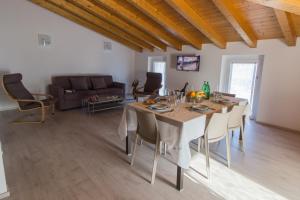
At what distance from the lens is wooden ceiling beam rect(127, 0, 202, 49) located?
139 inches

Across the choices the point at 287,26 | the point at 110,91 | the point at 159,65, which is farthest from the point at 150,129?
the point at 159,65

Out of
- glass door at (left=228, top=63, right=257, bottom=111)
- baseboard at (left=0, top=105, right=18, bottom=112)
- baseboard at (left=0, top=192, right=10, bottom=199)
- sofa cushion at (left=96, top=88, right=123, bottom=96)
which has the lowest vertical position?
baseboard at (left=0, top=192, right=10, bottom=199)

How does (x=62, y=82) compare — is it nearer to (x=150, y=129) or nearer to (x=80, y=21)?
(x=80, y=21)

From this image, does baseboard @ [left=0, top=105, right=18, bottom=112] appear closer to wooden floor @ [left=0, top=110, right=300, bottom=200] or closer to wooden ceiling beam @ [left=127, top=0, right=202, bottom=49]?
wooden floor @ [left=0, top=110, right=300, bottom=200]

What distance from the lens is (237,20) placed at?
3309 millimetres

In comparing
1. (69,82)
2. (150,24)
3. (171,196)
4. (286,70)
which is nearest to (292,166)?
(171,196)

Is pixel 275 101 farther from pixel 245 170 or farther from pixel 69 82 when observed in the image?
pixel 69 82

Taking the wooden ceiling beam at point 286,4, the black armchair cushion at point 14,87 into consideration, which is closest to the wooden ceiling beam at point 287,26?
the wooden ceiling beam at point 286,4

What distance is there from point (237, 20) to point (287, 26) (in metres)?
0.80

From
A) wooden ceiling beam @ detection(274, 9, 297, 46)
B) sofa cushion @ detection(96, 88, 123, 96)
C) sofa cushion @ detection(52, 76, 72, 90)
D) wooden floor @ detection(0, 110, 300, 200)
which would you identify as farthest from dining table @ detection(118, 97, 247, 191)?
sofa cushion @ detection(52, 76, 72, 90)

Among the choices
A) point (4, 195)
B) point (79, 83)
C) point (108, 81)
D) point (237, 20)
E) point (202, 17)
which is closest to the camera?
point (4, 195)

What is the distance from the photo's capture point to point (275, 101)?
4.09 m

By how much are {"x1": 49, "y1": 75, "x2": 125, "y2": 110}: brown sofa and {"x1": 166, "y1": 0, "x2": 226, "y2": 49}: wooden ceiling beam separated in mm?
3096

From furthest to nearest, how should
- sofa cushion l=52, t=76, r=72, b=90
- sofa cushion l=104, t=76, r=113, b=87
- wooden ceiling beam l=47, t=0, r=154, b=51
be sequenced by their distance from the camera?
sofa cushion l=104, t=76, r=113, b=87 < sofa cushion l=52, t=76, r=72, b=90 < wooden ceiling beam l=47, t=0, r=154, b=51
